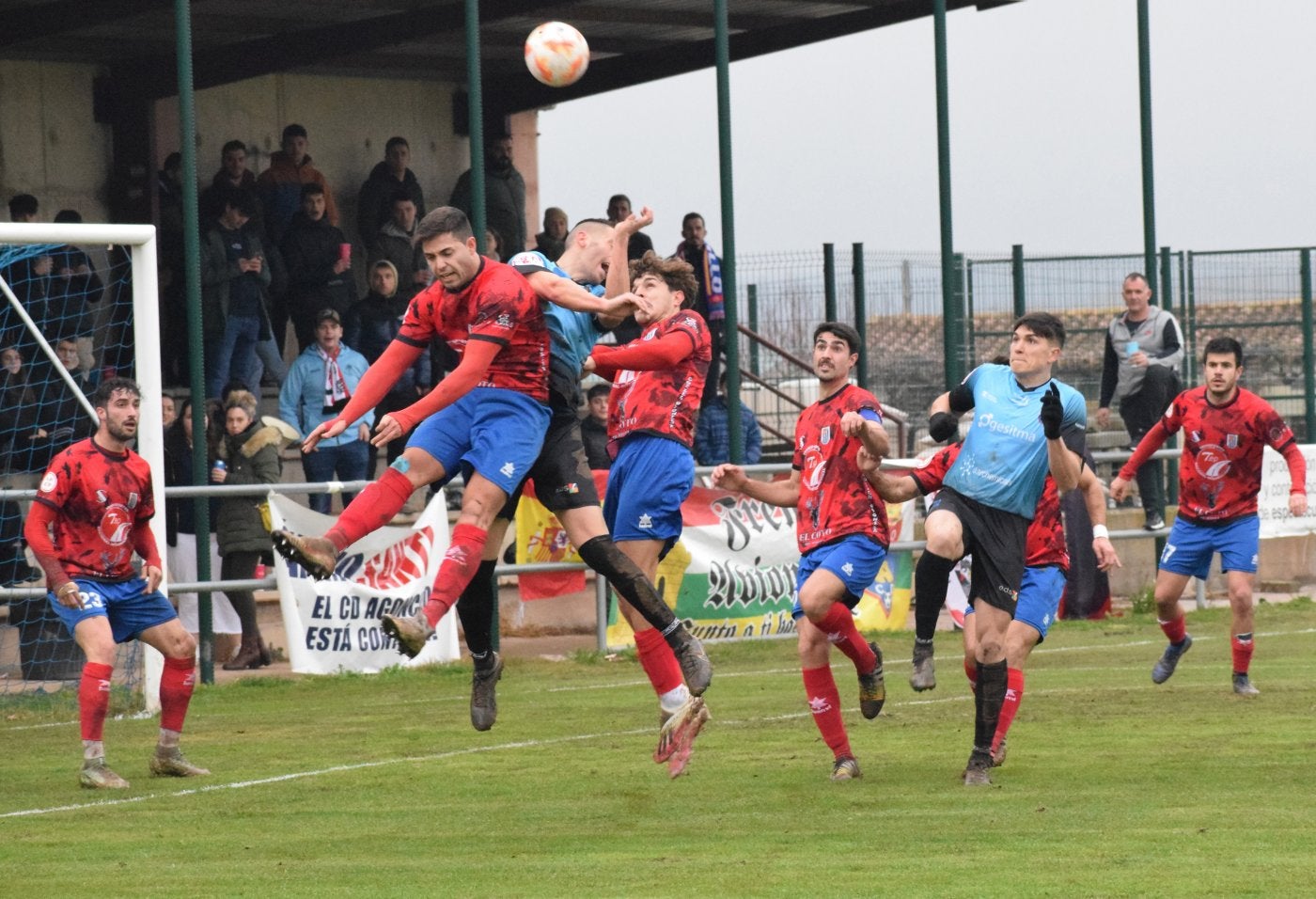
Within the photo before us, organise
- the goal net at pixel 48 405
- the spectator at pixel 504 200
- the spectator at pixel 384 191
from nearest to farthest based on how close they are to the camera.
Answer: the goal net at pixel 48 405 < the spectator at pixel 384 191 < the spectator at pixel 504 200

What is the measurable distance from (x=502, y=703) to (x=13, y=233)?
13.6 ft

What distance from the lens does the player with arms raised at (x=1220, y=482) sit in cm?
1212

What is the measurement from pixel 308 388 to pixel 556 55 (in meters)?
4.73

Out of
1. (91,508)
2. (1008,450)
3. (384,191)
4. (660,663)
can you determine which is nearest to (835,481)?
(1008,450)

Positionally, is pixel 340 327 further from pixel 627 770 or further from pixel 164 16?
Answer: pixel 627 770

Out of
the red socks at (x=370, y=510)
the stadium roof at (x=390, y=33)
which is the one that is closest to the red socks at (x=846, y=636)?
the red socks at (x=370, y=510)

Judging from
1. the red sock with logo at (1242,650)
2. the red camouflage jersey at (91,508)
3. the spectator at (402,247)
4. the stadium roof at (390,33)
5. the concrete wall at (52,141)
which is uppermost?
the stadium roof at (390,33)

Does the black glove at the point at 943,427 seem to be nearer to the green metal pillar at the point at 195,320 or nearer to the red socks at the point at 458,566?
the red socks at the point at 458,566

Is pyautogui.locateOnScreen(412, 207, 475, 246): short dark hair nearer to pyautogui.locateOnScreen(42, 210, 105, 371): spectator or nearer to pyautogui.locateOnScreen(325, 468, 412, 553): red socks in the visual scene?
pyautogui.locateOnScreen(325, 468, 412, 553): red socks

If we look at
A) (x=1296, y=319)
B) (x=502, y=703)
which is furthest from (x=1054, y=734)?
(x=1296, y=319)

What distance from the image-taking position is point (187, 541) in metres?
14.7

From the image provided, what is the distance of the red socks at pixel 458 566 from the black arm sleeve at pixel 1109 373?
33.8 ft

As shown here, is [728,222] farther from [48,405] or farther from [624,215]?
[48,405]

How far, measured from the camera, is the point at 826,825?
313 inches
